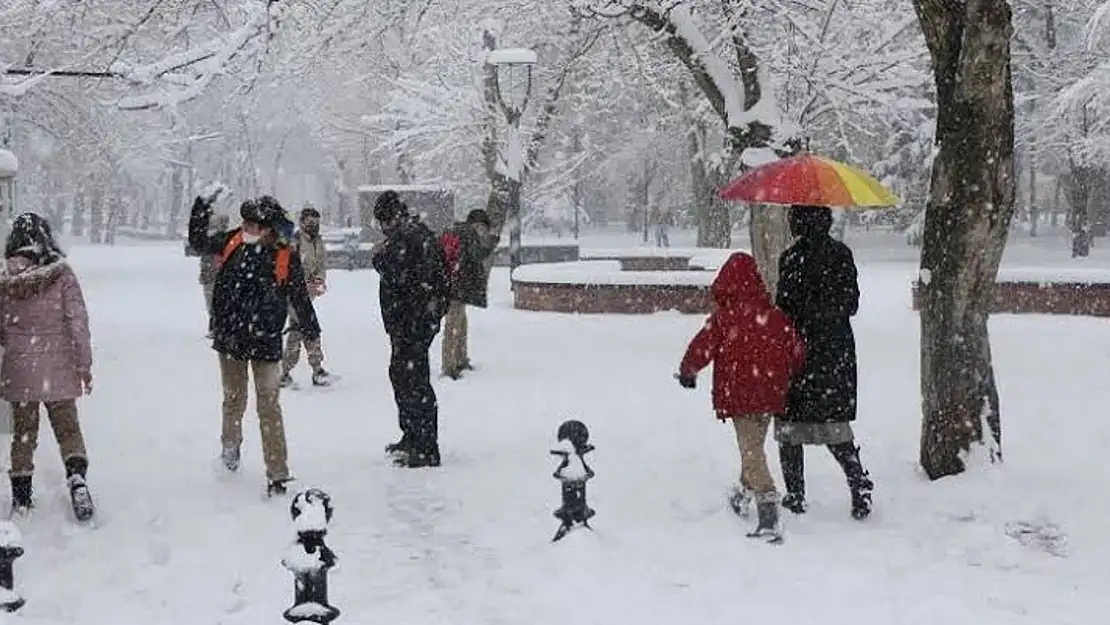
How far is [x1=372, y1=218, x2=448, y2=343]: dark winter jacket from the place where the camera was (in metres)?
9.03

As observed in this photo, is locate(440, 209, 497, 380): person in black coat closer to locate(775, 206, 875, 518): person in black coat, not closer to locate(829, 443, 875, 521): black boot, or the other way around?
locate(775, 206, 875, 518): person in black coat

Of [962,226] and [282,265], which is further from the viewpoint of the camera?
[282,265]

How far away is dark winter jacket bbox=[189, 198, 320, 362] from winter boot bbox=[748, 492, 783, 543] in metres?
3.19

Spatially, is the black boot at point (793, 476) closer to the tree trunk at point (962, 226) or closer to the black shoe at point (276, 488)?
the tree trunk at point (962, 226)

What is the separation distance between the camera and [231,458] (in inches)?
340

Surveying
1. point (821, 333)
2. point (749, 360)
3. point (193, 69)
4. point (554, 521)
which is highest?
point (193, 69)

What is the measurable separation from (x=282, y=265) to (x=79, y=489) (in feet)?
6.21

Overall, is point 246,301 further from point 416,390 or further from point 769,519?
point 769,519

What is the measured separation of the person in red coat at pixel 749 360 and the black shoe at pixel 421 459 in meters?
2.69

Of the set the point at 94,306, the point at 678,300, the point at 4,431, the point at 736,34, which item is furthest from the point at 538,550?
the point at 94,306

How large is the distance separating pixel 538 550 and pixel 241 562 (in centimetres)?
154

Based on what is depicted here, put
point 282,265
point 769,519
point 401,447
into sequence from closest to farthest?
1. point 769,519
2. point 282,265
3. point 401,447

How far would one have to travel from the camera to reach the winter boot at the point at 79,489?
728 centimetres

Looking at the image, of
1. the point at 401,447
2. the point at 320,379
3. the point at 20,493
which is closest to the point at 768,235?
the point at 320,379
